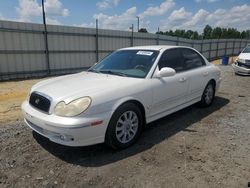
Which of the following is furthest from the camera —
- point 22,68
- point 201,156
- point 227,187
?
point 22,68

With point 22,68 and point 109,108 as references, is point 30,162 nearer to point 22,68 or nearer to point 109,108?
point 109,108

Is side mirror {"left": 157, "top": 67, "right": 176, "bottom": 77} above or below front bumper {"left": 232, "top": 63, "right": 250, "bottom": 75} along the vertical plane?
above

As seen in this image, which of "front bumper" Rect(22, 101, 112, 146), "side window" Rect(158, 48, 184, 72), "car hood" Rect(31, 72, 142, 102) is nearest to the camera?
"front bumper" Rect(22, 101, 112, 146)

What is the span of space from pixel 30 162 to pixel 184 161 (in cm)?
218

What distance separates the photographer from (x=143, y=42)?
55.8 ft

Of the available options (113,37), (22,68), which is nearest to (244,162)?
(22,68)

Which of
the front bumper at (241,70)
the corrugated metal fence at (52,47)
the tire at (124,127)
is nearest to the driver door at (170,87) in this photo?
the tire at (124,127)

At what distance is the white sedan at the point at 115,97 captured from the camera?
3.16 metres

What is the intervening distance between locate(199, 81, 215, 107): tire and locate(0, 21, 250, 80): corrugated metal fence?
28.1 ft

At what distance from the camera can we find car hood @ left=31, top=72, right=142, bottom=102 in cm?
332

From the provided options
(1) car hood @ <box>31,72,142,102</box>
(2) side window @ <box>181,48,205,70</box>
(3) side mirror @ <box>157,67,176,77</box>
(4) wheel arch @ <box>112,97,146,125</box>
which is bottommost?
(4) wheel arch @ <box>112,97,146,125</box>

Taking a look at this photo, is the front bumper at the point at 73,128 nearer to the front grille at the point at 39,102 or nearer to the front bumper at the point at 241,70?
the front grille at the point at 39,102

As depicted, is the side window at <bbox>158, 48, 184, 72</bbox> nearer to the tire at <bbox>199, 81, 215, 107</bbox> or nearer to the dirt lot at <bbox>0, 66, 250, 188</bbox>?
the dirt lot at <bbox>0, 66, 250, 188</bbox>

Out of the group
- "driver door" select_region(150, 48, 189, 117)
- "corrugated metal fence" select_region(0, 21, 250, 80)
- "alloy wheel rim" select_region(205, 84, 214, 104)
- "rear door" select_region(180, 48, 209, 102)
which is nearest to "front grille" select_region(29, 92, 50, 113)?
"driver door" select_region(150, 48, 189, 117)
